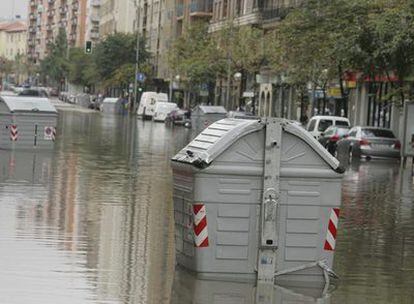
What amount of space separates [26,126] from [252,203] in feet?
79.8

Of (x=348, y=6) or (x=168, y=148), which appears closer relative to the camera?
(x=168, y=148)

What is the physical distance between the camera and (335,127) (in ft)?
162

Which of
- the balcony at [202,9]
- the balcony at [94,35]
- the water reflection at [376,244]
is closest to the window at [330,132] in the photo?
the water reflection at [376,244]

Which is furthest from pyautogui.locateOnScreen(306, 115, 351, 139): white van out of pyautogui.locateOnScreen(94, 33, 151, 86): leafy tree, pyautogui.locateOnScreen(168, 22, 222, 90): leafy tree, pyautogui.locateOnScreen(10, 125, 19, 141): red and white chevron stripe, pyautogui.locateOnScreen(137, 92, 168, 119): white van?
pyautogui.locateOnScreen(94, 33, 151, 86): leafy tree

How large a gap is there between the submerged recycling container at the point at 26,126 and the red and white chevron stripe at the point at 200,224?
2419 cm

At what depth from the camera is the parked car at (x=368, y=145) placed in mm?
44844

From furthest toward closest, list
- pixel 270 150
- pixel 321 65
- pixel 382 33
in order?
pixel 321 65
pixel 382 33
pixel 270 150

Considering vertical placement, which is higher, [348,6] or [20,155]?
[348,6]

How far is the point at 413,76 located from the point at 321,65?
11.2m

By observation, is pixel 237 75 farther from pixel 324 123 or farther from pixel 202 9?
pixel 324 123

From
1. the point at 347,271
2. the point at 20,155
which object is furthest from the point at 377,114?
the point at 347,271

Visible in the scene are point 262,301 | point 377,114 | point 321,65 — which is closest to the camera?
point 262,301

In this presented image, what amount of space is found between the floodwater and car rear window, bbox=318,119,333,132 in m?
22.3

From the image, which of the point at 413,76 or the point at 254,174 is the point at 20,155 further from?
the point at 254,174
